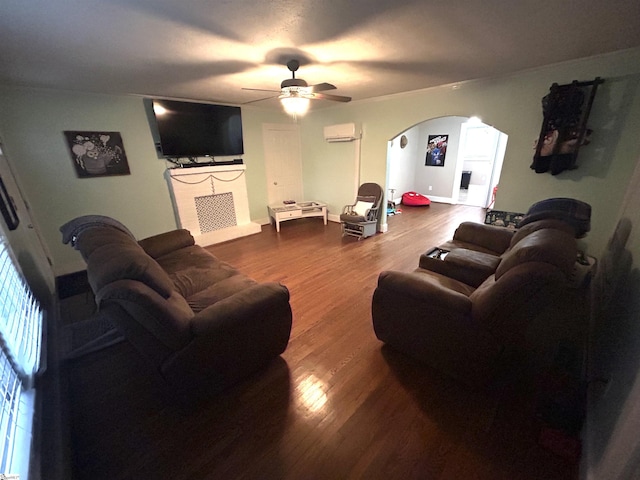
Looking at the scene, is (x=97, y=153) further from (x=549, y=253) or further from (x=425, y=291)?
(x=549, y=253)

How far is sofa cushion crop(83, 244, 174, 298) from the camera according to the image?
4.29 ft

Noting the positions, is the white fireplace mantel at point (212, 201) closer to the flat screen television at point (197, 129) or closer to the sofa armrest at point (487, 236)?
the flat screen television at point (197, 129)

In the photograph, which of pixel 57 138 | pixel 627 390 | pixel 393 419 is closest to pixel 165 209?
pixel 57 138

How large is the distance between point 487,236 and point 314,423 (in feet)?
8.30

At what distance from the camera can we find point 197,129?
4.09 m

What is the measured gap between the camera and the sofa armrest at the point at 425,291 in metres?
1.54

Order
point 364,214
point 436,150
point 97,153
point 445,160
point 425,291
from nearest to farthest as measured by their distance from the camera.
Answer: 1. point 425,291
2. point 97,153
3. point 364,214
4. point 445,160
5. point 436,150

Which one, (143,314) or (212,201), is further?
(212,201)

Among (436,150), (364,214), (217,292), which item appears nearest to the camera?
(217,292)

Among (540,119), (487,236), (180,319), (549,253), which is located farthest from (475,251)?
(180,319)

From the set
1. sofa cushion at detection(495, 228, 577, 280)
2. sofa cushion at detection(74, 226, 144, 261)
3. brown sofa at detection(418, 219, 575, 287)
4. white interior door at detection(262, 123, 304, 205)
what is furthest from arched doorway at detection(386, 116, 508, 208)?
sofa cushion at detection(74, 226, 144, 261)

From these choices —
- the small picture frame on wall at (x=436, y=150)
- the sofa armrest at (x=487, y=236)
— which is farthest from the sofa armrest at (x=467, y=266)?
the small picture frame on wall at (x=436, y=150)

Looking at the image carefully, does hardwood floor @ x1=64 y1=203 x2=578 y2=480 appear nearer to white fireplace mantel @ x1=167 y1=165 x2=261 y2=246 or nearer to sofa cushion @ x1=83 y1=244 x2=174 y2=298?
sofa cushion @ x1=83 y1=244 x2=174 y2=298

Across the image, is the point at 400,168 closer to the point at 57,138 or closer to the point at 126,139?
the point at 126,139
